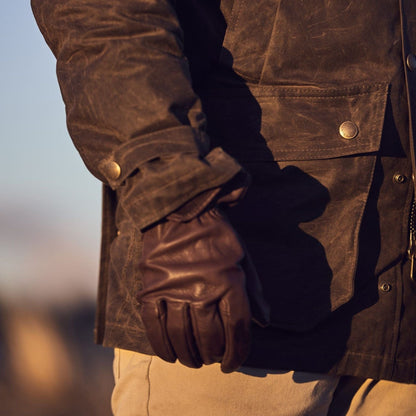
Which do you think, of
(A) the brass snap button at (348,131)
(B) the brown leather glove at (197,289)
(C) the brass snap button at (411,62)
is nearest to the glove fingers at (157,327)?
(B) the brown leather glove at (197,289)

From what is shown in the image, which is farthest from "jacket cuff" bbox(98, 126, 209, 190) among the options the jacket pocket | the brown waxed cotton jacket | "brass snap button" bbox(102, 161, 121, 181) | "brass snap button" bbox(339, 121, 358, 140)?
"brass snap button" bbox(339, 121, 358, 140)

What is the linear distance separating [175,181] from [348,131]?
481 millimetres

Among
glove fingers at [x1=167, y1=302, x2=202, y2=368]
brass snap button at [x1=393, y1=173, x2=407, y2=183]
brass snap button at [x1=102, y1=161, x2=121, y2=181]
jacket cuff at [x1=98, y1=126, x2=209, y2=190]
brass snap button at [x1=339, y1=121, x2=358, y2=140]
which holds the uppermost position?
jacket cuff at [x1=98, y1=126, x2=209, y2=190]

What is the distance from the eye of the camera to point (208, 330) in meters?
1.30

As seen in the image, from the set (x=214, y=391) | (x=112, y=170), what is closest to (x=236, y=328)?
(x=214, y=391)

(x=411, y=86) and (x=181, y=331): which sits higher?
(x=411, y=86)

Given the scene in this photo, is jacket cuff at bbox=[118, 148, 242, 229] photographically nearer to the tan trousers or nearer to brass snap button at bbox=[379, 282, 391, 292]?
the tan trousers

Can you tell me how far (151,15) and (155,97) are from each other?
0.19m

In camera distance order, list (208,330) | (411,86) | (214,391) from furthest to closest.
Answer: (411,86), (214,391), (208,330)

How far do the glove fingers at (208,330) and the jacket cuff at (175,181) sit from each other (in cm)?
20

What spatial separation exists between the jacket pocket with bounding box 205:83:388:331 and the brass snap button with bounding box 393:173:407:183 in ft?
0.29

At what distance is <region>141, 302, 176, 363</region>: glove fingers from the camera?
132 centimetres

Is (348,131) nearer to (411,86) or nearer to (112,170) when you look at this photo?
(411,86)

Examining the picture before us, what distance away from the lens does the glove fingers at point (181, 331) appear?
1301mm
